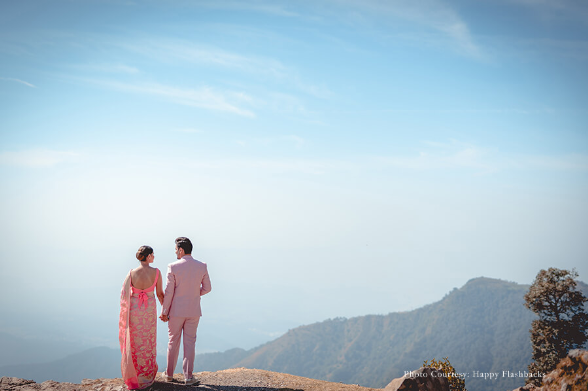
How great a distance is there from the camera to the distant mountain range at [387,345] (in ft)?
513

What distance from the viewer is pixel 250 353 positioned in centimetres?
19238

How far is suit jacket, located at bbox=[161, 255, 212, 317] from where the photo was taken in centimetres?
1094

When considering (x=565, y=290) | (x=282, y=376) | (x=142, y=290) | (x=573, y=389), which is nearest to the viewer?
(x=573, y=389)

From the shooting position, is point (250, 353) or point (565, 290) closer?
point (565, 290)

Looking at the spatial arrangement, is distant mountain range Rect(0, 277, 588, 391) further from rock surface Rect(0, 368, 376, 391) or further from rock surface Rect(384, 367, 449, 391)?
rock surface Rect(384, 367, 449, 391)

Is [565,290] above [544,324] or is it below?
above

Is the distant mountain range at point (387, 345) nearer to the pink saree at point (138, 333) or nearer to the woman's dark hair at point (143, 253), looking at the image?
the pink saree at point (138, 333)

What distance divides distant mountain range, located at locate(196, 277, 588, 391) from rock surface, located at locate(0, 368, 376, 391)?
14504 centimetres

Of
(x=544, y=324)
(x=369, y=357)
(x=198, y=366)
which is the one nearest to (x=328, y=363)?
(x=369, y=357)

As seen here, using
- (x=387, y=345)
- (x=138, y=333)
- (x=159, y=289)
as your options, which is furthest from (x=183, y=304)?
(x=387, y=345)

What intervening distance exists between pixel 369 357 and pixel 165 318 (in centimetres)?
17684

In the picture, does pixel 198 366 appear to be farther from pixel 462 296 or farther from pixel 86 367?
pixel 462 296

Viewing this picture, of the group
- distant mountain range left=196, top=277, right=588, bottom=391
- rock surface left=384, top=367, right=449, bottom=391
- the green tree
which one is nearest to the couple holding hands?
rock surface left=384, top=367, right=449, bottom=391

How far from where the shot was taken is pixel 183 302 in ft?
35.9
